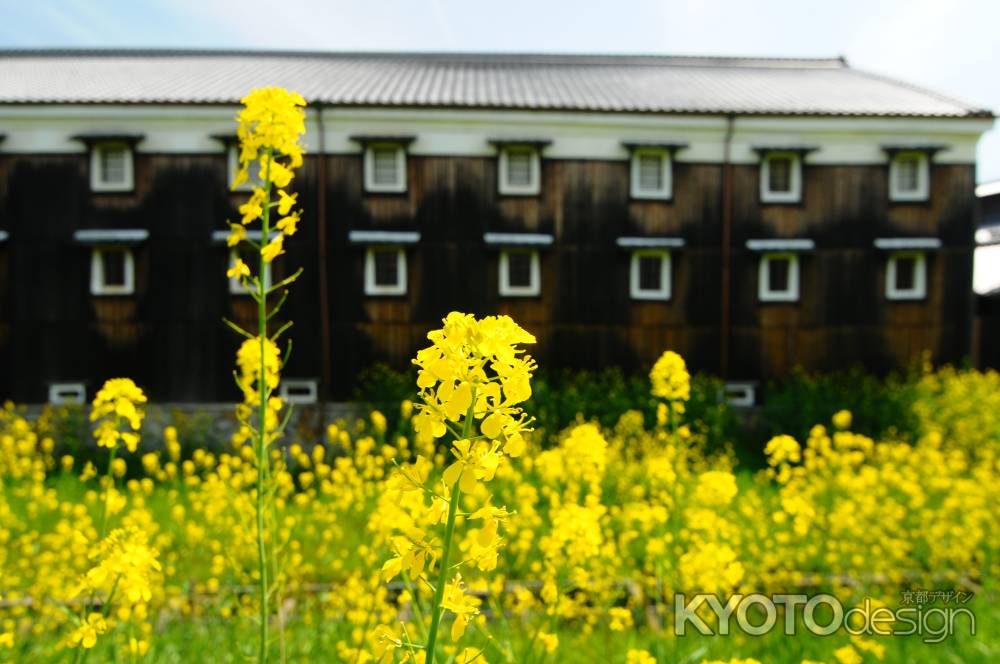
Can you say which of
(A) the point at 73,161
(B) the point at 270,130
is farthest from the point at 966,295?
(A) the point at 73,161

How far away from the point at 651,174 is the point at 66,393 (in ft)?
42.6

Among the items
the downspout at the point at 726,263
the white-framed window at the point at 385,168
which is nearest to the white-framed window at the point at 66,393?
the white-framed window at the point at 385,168

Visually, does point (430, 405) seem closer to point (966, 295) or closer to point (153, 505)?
point (153, 505)

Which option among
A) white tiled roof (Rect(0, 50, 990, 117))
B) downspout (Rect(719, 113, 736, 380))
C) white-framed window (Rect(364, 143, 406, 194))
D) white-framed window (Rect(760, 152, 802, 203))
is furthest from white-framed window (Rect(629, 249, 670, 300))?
white-framed window (Rect(364, 143, 406, 194))

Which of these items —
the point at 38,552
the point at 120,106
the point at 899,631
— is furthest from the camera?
the point at 120,106

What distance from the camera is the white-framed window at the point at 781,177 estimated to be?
41.6 ft

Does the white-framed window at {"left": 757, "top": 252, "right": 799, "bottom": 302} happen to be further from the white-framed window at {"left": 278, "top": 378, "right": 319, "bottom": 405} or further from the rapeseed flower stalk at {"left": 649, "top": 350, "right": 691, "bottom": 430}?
the rapeseed flower stalk at {"left": 649, "top": 350, "right": 691, "bottom": 430}

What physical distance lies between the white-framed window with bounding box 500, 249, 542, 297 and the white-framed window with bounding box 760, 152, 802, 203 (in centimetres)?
517

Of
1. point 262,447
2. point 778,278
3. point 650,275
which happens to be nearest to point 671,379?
point 262,447

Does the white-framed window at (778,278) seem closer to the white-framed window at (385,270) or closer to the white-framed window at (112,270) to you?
the white-framed window at (385,270)

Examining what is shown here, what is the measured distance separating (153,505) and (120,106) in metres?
8.97

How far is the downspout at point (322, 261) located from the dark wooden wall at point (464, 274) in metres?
0.09

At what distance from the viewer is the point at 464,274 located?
12211mm

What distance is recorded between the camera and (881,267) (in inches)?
504
